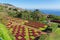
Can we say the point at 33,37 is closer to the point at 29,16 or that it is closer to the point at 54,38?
the point at 54,38

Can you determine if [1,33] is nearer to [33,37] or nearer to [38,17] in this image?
[33,37]

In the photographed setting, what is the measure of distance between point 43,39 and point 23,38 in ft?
14.9

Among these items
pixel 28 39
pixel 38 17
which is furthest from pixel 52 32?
pixel 38 17

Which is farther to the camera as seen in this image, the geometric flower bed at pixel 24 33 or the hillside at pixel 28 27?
the hillside at pixel 28 27

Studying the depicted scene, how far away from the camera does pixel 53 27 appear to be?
47156 mm

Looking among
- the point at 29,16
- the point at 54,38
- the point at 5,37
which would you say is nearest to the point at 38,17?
the point at 29,16

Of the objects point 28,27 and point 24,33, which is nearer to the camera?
point 24,33

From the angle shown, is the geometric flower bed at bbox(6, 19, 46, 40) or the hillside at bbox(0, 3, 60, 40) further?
the hillside at bbox(0, 3, 60, 40)

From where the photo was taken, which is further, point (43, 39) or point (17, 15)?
point (17, 15)

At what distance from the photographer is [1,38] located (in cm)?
2328

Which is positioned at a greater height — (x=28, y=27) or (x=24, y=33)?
(x=24, y=33)

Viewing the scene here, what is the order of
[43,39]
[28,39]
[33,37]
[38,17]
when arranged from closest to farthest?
[43,39], [28,39], [33,37], [38,17]

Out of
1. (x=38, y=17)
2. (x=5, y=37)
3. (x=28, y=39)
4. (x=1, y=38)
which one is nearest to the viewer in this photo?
(x=1, y=38)

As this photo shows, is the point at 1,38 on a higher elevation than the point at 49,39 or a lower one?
higher
